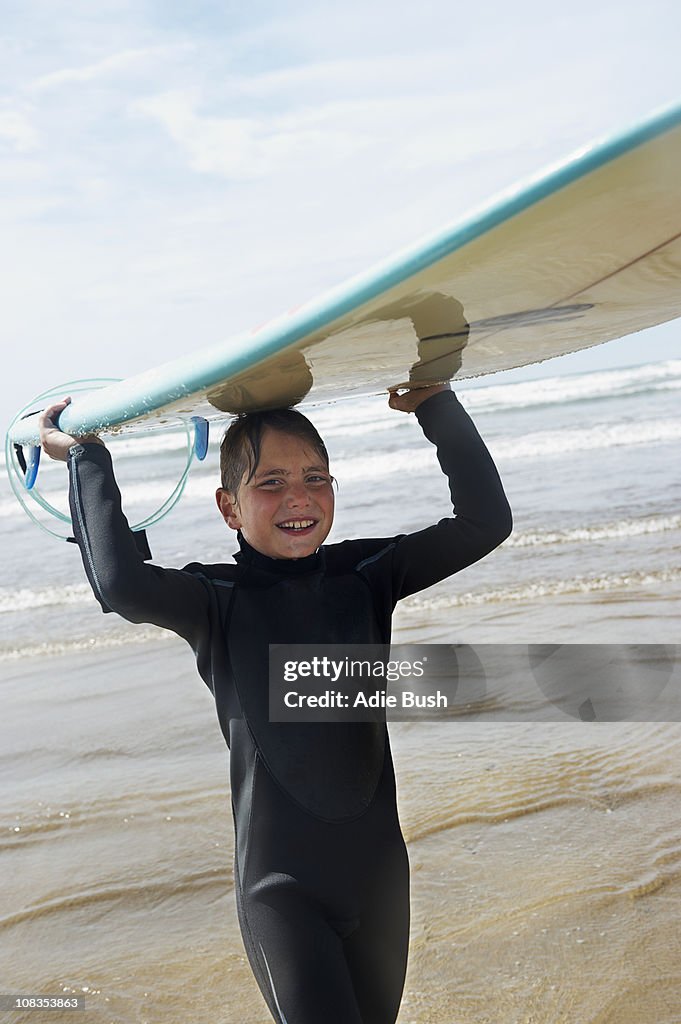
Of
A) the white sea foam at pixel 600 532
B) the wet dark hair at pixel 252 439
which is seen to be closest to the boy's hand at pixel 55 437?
the wet dark hair at pixel 252 439

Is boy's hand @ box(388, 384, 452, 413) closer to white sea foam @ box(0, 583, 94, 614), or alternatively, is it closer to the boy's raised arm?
the boy's raised arm

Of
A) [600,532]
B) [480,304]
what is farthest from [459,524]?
[600,532]

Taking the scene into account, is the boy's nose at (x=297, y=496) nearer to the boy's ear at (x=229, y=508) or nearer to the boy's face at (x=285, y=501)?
the boy's face at (x=285, y=501)

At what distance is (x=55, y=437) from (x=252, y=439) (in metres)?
0.43

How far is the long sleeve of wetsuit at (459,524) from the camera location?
86.7 inches

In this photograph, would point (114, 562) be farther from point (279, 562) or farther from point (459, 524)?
point (459, 524)

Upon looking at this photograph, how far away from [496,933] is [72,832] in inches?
69.4

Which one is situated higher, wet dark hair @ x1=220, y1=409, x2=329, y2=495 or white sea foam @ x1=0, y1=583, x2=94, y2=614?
wet dark hair @ x1=220, y1=409, x2=329, y2=495

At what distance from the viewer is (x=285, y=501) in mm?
2152

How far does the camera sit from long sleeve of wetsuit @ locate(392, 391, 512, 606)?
220 centimetres

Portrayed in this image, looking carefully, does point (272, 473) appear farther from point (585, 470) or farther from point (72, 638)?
point (585, 470)

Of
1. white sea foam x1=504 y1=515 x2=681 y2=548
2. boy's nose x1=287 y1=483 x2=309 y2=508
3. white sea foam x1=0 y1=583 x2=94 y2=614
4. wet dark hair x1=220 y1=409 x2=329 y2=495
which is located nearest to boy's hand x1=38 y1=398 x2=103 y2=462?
wet dark hair x1=220 y1=409 x2=329 y2=495

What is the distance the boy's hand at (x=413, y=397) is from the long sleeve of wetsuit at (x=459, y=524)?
161mm

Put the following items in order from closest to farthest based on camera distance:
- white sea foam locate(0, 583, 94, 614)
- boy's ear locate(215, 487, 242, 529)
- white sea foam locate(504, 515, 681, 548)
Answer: boy's ear locate(215, 487, 242, 529)
white sea foam locate(0, 583, 94, 614)
white sea foam locate(504, 515, 681, 548)
